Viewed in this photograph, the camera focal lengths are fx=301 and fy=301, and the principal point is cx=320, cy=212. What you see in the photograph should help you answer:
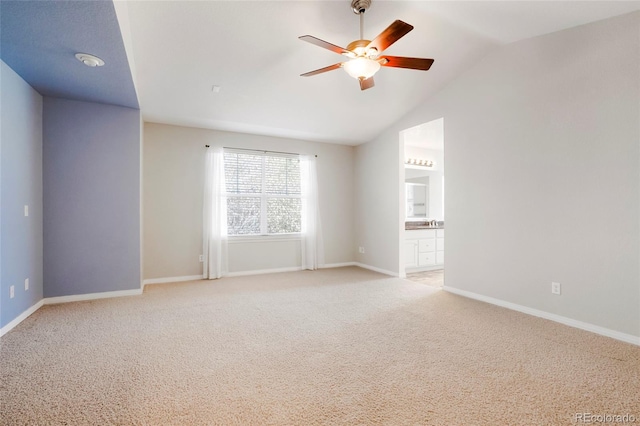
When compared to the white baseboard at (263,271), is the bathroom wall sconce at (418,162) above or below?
above

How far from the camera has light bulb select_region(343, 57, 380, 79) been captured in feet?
8.14

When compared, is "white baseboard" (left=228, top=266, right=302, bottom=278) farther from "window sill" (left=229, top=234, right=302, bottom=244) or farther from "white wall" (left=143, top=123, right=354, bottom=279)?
"window sill" (left=229, top=234, right=302, bottom=244)

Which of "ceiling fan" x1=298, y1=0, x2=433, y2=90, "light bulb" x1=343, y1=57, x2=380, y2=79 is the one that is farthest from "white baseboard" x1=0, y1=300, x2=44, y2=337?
"light bulb" x1=343, y1=57, x2=380, y2=79

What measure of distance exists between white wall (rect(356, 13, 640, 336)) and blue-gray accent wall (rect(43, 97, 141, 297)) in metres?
4.26

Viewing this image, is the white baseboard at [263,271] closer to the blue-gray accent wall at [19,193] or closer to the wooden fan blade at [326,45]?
the blue-gray accent wall at [19,193]

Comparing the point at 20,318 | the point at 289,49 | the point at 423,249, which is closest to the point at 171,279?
the point at 20,318

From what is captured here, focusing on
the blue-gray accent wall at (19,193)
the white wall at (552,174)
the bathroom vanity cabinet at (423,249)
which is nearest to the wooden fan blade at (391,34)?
the white wall at (552,174)

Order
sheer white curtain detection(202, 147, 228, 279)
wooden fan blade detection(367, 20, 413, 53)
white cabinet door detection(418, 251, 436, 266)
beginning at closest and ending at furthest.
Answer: wooden fan blade detection(367, 20, 413, 53) → sheer white curtain detection(202, 147, 228, 279) → white cabinet door detection(418, 251, 436, 266)

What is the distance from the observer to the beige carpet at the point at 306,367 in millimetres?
1641

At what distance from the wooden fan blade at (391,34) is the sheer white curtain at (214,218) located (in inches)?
132

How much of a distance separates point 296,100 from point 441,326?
3.32 metres

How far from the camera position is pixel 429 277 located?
5.08 m

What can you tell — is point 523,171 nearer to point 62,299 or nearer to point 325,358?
point 325,358

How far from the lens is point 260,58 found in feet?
10.9
